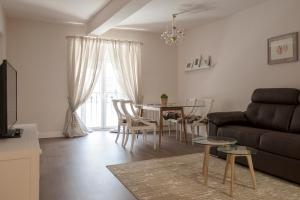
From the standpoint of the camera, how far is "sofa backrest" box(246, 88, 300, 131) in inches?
142

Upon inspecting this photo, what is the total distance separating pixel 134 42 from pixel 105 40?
0.68m

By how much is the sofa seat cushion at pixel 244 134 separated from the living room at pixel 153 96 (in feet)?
0.06

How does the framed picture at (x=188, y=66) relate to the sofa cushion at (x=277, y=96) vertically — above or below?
above

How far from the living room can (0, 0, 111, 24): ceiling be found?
0.8 inches

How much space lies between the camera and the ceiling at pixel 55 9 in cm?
440

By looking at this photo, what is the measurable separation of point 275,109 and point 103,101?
149 inches

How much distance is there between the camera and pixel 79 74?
5840 millimetres

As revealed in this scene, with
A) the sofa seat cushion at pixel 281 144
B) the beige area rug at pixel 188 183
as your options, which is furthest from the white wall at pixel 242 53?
the beige area rug at pixel 188 183

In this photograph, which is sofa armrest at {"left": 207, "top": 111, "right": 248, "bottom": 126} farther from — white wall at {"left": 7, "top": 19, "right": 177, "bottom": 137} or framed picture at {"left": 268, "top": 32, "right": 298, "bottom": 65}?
white wall at {"left": 7, "top": 19, "right": 177, "bottom": 137}

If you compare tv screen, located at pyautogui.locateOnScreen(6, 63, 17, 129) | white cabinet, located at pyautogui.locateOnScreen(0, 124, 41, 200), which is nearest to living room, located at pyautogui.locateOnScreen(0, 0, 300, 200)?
white cabinet, located at pyautogui.locateOnScreen(0, 124, 41, 200)

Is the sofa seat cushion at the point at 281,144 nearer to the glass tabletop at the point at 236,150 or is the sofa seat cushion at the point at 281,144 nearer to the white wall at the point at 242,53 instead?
the glass tabletop at the point at 236,150

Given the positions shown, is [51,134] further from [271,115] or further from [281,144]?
[281,144]

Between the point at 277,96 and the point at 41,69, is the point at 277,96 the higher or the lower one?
the lower one

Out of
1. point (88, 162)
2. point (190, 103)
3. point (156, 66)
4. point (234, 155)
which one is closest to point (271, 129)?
point (234, 155)
